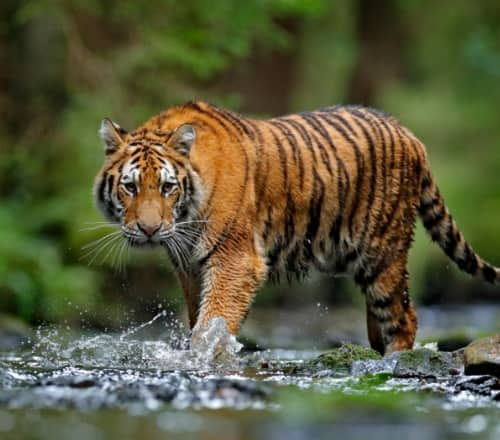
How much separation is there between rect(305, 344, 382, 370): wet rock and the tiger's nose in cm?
130

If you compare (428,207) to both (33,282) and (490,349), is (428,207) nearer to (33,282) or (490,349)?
(490,349)

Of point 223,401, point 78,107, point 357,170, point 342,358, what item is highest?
point 78,107

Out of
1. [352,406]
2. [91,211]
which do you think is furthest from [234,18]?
[352,406]

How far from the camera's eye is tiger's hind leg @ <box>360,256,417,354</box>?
8.09 meters

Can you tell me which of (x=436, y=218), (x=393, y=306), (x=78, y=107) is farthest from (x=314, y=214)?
(x=78, y=107)

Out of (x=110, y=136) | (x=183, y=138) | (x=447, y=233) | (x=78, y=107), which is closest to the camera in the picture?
(x=183, y=138)

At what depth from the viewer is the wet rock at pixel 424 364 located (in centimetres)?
657

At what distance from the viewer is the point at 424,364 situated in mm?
6730

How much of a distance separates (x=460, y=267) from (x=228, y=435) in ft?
13.1

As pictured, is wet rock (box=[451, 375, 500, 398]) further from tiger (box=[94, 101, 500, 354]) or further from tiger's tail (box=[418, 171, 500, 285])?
tiger's tail (box=[418, 171, 500, 285])

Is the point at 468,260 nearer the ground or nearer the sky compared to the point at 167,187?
nearer the ground

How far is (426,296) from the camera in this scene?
14.0m

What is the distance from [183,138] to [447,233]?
232cm

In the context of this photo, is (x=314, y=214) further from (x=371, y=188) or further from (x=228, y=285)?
(x=228, y=285)
